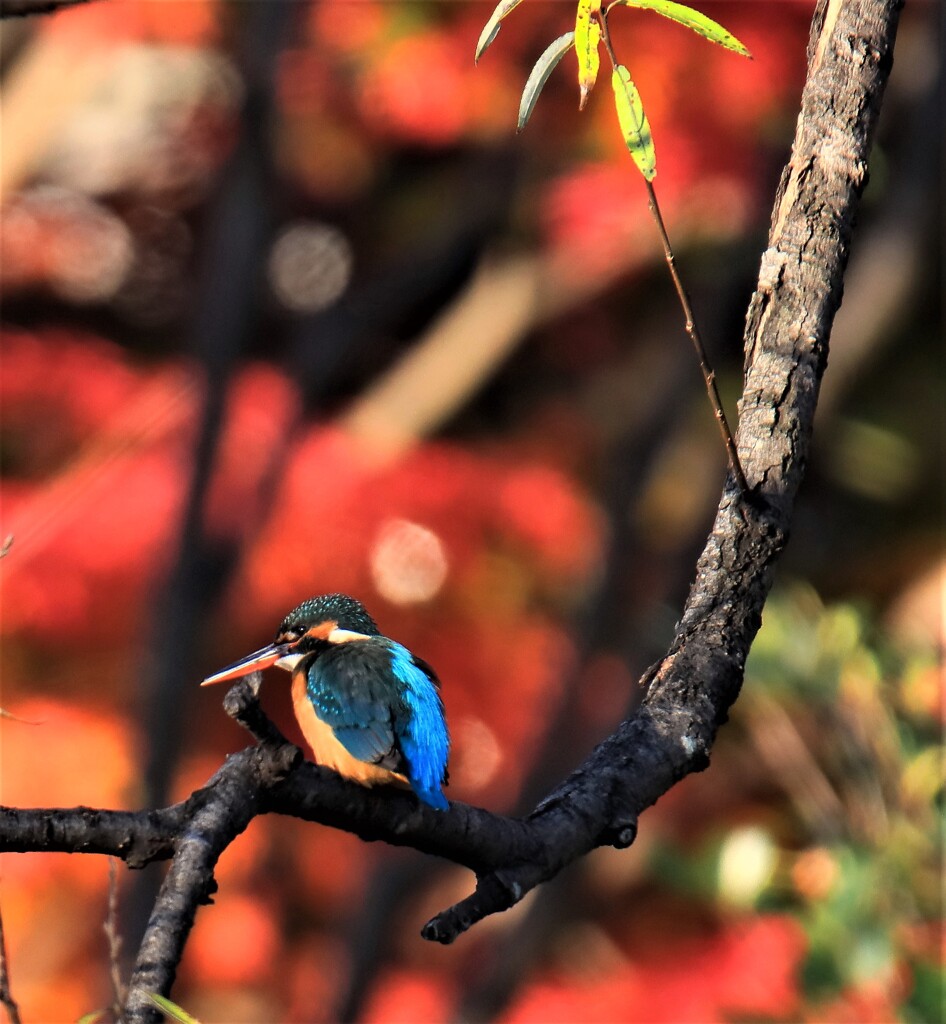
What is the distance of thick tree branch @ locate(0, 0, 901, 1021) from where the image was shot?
1159mm

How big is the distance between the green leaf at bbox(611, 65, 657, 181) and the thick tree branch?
348mm

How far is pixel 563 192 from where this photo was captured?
5793 millimetres

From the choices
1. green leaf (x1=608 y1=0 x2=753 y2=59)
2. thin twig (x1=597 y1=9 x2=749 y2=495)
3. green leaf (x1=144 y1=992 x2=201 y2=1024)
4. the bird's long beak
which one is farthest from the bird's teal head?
green leaf (x1=608 y1=0 x2=753 y2=59)

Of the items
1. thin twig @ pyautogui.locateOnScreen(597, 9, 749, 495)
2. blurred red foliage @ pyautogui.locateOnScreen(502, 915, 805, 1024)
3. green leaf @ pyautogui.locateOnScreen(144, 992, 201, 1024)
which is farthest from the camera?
blurred red foliage @ pyautogui.locateOnScreen(502, 915, 805, 1024)

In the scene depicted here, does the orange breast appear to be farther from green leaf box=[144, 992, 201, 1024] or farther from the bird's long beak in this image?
green leaf box=[144, 992, 201, 1024]

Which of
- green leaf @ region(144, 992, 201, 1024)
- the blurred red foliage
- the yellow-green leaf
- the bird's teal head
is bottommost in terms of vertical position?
the blurred red foliage

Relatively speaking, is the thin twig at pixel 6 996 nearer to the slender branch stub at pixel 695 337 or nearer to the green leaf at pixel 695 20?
the slender branch stub at pixel 695 337

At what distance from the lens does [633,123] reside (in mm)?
1310

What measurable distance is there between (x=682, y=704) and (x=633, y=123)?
2.04ft

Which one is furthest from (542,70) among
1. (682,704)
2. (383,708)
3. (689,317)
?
(383,708)

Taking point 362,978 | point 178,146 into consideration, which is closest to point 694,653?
point 362,978

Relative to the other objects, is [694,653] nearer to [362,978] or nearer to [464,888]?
[362,978]

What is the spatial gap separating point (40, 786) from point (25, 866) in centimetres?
50

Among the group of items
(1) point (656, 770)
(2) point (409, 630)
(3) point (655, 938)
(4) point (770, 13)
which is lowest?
(3) point (655, 938)
